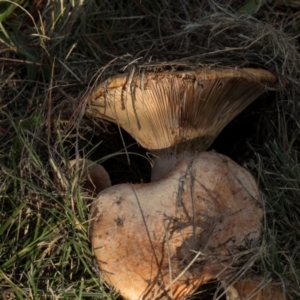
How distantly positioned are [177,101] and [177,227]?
0.46m

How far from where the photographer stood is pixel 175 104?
2.28 m

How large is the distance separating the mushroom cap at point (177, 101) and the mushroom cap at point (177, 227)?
7.2 inches

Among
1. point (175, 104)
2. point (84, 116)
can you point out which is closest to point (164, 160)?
point (175, 104)

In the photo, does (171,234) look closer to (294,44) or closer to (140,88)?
(140,88)

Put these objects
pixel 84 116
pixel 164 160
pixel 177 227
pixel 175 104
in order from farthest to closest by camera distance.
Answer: pixel 84 116 < pixel 164 160 < pixel 175 104 < pixel 177 227

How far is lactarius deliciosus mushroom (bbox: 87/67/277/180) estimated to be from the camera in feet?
7.10

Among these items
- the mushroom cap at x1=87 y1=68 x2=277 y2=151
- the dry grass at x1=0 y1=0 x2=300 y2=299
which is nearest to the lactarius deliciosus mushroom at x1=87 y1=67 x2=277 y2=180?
the mushroom cap at x1=87 y1=68 x2=277 y2=151

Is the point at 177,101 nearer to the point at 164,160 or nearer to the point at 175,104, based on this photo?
the point at 175,104

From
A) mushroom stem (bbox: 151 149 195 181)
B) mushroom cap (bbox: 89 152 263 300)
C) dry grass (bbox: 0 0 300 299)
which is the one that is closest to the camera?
mushroom cap (bbox: 89 152 263 300)

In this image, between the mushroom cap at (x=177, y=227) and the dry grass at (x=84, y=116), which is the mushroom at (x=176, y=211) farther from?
the dry grass at (x=84, y=116)

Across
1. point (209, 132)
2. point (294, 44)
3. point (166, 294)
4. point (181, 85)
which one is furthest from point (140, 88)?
point (294, 44)

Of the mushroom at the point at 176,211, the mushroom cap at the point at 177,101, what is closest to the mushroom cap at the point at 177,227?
the mushroom at the point at 176,211

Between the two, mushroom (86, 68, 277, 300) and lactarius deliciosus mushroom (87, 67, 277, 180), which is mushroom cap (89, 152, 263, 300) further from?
lactarius deliciosus mushroom (87, 67, 277, 180)

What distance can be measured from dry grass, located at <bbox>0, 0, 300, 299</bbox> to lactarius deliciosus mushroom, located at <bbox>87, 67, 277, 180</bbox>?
104 millimetres
